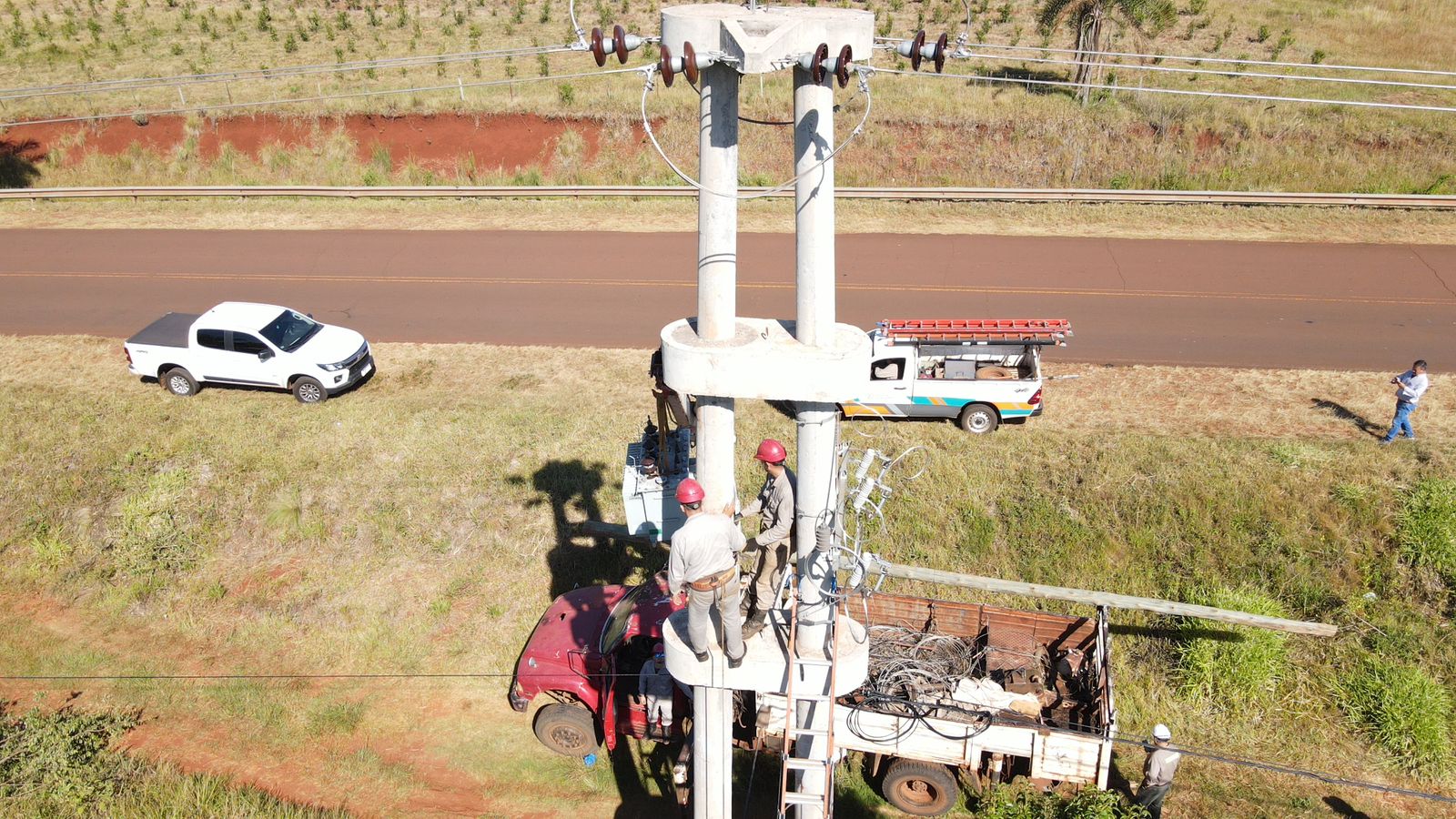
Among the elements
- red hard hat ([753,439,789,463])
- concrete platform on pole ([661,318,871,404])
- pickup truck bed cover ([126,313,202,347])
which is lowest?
pickup truck bed cover ([126,313,202,347])

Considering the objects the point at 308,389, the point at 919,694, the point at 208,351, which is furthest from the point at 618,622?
the point at 208,351

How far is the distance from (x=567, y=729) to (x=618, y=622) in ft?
5.42

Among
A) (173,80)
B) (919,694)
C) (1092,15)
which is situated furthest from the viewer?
(173,80)

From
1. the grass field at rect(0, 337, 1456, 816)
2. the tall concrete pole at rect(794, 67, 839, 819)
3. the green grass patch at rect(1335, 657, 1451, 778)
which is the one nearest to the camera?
the tall concrete pole at rect(794, 67, 839, 819)

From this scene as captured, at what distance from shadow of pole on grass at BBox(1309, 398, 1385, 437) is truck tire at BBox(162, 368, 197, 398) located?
21084mm

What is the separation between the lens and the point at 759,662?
29.3 ft

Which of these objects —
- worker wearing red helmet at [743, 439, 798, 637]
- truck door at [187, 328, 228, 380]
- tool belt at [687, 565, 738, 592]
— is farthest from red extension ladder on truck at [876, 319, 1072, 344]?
truck door at [187, 328, 228, 380]

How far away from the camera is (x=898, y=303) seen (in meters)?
23.7

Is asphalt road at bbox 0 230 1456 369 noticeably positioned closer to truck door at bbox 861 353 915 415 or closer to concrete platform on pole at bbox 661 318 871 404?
truck door at bbox 861 353 915 415

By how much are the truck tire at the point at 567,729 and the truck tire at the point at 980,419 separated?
334 inches

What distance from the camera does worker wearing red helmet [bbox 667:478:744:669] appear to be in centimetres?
840

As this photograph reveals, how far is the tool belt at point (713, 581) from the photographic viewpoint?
27.5 ft

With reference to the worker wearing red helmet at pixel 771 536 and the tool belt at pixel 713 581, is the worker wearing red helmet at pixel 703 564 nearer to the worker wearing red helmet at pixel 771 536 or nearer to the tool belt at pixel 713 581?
the tool belt at pixel 713 581

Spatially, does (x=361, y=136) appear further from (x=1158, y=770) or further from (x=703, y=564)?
(x=1158, y=770)
